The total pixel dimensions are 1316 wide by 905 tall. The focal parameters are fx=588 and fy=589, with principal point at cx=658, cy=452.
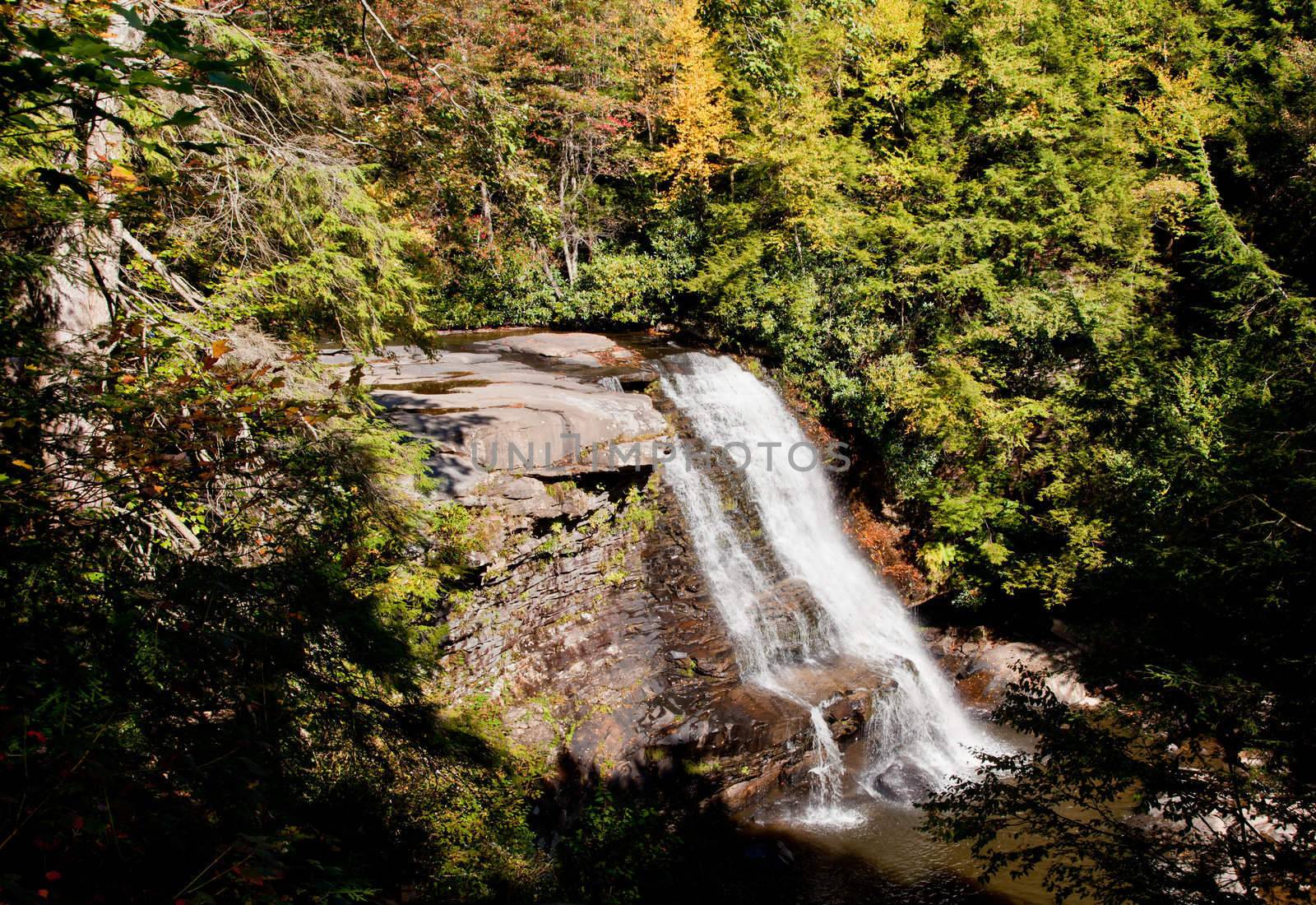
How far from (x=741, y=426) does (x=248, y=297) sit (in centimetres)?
820

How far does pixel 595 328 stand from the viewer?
16.5 m

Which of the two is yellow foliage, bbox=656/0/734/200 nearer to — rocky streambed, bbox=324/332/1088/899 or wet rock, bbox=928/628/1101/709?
rocky streambed, bbox=324/332/1088/899

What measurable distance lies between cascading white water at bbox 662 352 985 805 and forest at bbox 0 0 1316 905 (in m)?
1.12

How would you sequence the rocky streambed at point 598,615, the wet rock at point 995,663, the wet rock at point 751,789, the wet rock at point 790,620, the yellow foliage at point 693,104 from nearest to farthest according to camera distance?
the rocky streambed at point 598,615, the wet rock at point 751,789, the wet rock at point 790,620, the wet rock at point 995,663, the yellow foliage at point 693,104

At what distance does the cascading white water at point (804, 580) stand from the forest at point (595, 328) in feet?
3.69

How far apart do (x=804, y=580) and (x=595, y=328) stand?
30.9 ft

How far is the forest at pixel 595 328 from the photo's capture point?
2.05 m


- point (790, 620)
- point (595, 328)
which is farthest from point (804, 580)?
point (595, 328)

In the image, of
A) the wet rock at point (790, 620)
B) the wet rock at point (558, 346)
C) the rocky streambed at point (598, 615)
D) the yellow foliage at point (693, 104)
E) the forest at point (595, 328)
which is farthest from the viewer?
the yellow foliage at point (693, 104)

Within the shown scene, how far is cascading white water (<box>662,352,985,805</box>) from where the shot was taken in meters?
8.75

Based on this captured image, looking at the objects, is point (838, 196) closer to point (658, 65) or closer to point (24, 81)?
point (658, 65)

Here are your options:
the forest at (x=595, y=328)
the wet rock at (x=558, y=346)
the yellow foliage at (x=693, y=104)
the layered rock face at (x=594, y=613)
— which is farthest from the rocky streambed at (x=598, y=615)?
the yellow foliage at (x=693, y=104)

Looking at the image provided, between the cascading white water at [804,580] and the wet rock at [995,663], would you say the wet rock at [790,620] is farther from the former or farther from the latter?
the wet rock at [995,663]

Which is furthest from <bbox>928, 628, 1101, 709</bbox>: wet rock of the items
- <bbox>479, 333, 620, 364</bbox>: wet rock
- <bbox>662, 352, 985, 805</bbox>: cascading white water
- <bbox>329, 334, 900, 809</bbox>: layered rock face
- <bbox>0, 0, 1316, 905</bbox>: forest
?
<bbox>479, 333, 620, 364</bbox>: wet rock
